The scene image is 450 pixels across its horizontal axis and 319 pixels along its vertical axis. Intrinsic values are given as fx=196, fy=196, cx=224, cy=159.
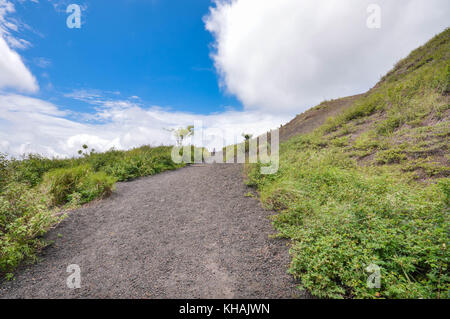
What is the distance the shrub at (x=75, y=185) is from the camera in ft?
16.2

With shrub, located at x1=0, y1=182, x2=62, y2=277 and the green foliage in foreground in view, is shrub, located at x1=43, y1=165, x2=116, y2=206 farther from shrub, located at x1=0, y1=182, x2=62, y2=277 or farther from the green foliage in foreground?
the green foliage in foreground

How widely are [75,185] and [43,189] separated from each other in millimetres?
655

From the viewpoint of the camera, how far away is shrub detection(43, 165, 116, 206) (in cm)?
494

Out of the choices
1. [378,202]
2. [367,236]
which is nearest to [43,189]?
[367,236]

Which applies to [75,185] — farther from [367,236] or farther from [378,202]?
[378,202]

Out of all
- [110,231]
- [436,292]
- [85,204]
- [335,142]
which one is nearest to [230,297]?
[436,292]

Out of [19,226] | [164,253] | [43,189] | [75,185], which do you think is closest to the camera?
[19,226]

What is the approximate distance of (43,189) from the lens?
15.7 feet

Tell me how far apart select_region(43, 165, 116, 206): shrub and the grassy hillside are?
427 centimetres

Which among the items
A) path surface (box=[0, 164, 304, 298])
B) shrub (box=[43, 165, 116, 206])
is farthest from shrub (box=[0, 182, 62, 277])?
shrub (box=[43, 165, 116, 206])

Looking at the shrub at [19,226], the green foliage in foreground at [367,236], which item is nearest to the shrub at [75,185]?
the shrub at [19,226]

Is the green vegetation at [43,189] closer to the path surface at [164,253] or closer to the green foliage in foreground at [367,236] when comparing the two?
the path surface at [164,253]

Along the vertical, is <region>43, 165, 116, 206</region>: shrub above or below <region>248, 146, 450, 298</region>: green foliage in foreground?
above
